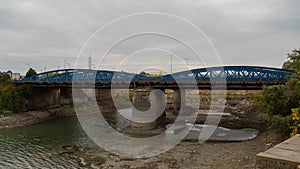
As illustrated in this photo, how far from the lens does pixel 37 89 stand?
48.3 metres

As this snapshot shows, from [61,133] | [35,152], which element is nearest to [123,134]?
[61,133]

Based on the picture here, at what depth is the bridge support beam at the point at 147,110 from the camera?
32.6 meters

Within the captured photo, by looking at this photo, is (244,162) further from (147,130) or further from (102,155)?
(147,130)

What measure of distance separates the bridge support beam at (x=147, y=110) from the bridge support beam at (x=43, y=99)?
21.8 metres

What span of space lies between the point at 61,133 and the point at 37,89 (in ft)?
70.7

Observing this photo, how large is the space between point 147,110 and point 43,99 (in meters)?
25.5

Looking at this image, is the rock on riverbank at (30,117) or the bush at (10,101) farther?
the bush at (10,101)

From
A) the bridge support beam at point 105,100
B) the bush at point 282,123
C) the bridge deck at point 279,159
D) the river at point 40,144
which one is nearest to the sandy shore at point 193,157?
the bush at point 282,123

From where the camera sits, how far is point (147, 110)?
33906 mm

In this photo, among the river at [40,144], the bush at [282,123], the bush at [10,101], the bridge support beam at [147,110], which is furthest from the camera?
the bush at [10,101]

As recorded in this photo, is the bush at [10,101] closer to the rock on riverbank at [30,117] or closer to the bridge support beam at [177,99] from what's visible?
the rock on riverbank at [30,117]

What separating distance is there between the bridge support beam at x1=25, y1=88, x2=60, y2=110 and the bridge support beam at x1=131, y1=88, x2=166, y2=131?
21791 mm

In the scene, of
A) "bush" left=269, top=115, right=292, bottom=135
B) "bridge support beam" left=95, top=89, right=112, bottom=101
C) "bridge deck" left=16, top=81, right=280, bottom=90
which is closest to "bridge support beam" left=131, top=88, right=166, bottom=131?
"bridge deck" left=16, top=81, right=280, bottom=90

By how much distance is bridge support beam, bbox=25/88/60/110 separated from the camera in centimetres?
4542
